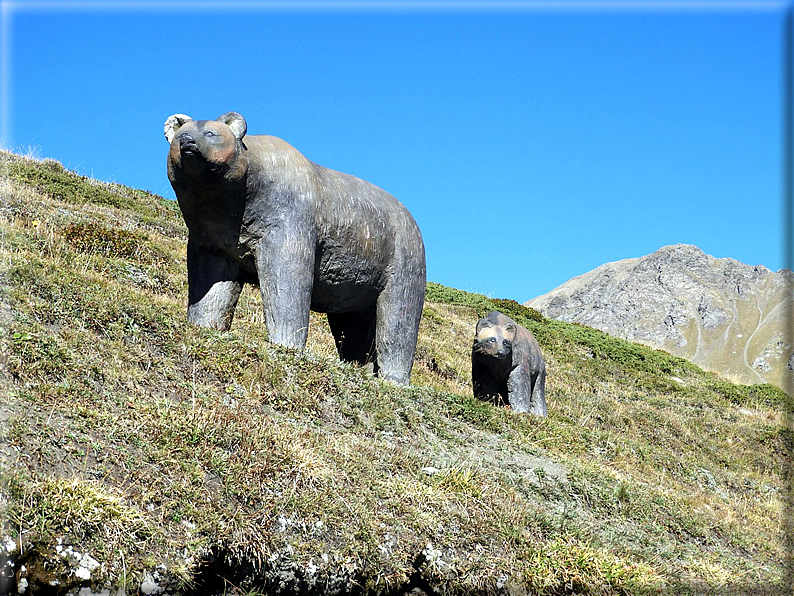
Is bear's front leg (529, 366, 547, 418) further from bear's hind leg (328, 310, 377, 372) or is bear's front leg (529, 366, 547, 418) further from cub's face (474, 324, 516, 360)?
bear's hind leg (328, 310, 377, 372)

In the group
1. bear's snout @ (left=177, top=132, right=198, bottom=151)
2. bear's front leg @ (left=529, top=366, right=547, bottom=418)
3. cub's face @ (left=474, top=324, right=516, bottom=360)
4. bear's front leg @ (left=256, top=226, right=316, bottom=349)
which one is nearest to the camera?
bear's snout @ (left=177, top=132, right=198, bottom=151)

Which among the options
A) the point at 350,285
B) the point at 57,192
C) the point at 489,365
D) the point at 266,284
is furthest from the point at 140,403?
the point at 57,192

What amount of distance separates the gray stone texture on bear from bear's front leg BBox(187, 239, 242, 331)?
0.01m

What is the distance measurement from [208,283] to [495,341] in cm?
435

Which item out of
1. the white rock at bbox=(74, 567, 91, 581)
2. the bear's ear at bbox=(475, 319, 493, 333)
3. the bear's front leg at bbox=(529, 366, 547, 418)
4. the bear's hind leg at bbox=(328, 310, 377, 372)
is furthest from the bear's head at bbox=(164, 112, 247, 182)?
the bear's front leg at bbox=(529, 366, 547, 418)

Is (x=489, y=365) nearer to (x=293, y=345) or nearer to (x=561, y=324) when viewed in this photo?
(x=293, y=345)

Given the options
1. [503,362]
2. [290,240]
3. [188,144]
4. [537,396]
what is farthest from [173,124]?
[537,396]

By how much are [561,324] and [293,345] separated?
20.7 m

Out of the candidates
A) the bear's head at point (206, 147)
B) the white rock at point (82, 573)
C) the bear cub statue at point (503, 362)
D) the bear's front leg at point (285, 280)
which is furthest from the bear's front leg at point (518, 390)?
the white rock at point (82, 573)

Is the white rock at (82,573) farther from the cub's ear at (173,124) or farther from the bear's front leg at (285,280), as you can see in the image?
the cub's ear at (173,124)

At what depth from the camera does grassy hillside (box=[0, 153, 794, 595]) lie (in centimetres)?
607

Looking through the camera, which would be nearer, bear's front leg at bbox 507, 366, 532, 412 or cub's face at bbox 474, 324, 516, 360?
cub's face at bbox 474, 324, 516, 360

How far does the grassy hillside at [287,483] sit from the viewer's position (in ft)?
19.9

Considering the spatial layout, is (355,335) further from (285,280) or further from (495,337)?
(285,280)
